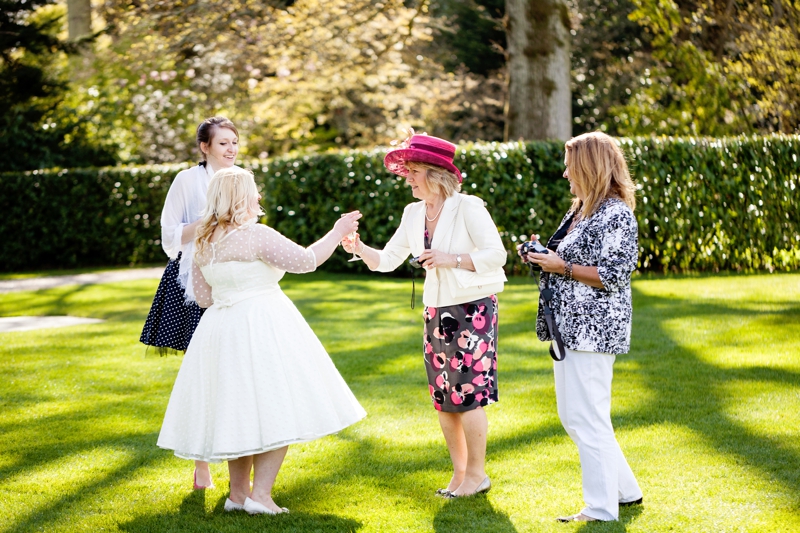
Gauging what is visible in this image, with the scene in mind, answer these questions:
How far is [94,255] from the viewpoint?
16.2 meters

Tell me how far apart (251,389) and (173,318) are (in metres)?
0.93

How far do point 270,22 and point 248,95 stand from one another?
16.9ft

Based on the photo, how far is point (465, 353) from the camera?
404cm

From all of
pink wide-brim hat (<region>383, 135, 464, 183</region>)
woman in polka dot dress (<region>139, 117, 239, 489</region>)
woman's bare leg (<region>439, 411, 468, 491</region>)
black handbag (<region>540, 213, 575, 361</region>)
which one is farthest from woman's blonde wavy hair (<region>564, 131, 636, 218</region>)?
woman in polka dot dress (<region>139, 117, 239, 489</region>)

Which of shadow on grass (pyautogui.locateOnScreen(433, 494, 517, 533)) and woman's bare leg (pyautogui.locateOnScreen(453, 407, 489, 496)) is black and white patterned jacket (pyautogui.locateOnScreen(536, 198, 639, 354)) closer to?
woman's bare leg (pyautogui.locateOnScreen(453, 407, 489, 496))

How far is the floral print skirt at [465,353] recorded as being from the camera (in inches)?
159

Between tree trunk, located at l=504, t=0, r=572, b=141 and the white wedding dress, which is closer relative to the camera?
the white wedding dress

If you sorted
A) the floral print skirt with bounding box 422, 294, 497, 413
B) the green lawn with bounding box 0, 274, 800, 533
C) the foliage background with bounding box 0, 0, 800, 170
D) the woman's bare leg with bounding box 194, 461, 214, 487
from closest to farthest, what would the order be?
the green lawn with bounding box 0, 274, 800, 533 → the floral print skirt with bounding box 422, 294, 497, 413 → the woman's bare leg with bounding box 194, 461, 214, 487 → the foliage background with bounding box 0, 0, 800, 170

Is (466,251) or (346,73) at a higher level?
(346,73)

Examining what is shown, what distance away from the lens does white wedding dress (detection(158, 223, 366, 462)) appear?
380cm

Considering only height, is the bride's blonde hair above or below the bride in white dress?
above

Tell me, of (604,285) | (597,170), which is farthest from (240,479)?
(597,170)

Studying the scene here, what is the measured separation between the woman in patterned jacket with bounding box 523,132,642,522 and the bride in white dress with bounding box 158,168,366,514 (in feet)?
3.53

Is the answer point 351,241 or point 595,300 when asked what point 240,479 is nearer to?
point 351,241
